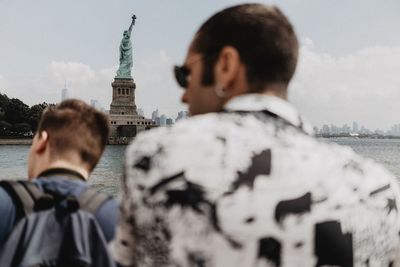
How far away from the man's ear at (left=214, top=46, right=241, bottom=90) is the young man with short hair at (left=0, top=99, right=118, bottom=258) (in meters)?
1.00

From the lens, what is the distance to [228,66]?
4.75 ft

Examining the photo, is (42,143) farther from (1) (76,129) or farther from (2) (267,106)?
(2) (267,106)

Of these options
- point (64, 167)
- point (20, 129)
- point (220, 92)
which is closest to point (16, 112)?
point (20, 129)

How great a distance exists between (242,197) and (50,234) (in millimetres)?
1098

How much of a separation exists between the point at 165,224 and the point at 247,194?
0.74ft

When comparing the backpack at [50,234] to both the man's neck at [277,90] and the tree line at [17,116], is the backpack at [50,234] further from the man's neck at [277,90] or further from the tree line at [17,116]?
the tree line at [17,116]

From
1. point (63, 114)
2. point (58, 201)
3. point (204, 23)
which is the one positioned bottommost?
point (58, 201)

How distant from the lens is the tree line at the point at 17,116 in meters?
75.4

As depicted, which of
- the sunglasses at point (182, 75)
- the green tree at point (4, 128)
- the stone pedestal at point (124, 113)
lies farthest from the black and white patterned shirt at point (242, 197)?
the green tree at point (4, 128)

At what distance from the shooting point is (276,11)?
4.88ft

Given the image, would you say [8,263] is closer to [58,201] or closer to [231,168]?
[58,201]

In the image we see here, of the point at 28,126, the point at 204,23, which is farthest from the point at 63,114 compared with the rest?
the point at 28,126

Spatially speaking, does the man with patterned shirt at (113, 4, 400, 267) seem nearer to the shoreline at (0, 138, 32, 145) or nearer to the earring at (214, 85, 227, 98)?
the earring at (214, 85, 227, 98)

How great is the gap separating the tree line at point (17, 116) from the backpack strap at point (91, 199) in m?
76.2
